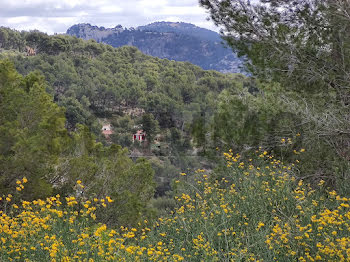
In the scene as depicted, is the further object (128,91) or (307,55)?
(128,91)

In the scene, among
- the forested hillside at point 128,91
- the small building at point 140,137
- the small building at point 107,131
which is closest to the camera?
the forested hillside at point 128,91

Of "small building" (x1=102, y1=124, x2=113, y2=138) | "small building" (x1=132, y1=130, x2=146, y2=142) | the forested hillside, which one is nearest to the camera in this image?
the forested hillside

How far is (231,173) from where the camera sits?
18.8 ft

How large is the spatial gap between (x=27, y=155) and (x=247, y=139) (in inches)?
174

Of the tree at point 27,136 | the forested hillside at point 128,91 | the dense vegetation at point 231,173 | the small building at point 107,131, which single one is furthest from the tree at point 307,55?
the small building at point 107,131

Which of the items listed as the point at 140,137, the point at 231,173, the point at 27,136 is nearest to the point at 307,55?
the point at 231,173

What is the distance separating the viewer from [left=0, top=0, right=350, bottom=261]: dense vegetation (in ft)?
10.9

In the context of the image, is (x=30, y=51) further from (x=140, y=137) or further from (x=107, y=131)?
(x=140, y=137)

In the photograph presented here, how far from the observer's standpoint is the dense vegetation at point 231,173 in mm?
3309

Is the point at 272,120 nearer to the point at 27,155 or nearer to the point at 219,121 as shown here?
the point at 219,121

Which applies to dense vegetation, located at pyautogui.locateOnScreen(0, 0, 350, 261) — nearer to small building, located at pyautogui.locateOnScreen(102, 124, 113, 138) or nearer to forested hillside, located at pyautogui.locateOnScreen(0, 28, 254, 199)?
forested hillside, located at pyautogui.locateOnScreen(0, 28, 254, 199)

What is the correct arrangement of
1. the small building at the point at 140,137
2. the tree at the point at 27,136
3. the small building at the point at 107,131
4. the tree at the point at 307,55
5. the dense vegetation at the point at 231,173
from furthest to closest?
the small building at the point at 107,131 → the small building at the point at 140,137 → the tree at the point at 27,136 → the tree at the point at 307,55 → the dense vegetation at the point at 231,173

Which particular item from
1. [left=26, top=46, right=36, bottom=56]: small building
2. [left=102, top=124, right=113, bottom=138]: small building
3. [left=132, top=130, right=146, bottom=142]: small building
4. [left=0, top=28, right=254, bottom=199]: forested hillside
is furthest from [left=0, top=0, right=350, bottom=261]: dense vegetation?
[left=26, top=46, right=36, bottom=56]: small building

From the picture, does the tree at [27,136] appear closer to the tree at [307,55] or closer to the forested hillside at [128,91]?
the tree at [307,55]
